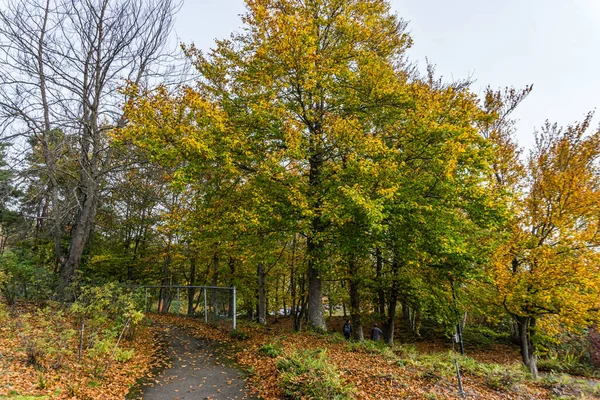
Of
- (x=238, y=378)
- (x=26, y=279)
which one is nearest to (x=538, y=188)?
(x=238, y=378)

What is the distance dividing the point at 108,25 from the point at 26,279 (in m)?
8.72

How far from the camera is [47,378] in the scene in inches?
196

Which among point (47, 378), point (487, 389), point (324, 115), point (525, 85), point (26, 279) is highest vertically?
point (525, 85)

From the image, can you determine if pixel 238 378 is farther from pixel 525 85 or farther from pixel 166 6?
pixel 525 85

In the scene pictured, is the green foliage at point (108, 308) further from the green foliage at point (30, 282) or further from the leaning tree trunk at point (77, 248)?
the green foliage at point (30, 282)

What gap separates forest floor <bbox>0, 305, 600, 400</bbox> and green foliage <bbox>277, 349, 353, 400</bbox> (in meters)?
0.16

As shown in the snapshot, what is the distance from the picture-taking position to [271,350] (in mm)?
7664

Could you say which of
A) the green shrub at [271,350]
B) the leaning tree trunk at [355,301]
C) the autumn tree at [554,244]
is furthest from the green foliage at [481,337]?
the green shrub at [271,350]

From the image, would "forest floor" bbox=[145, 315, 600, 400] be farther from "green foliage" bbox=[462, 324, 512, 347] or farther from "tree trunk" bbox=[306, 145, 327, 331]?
"green foliage" bbox=[462, 324, 512, 347]

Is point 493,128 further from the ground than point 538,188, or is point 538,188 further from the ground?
point 493,128

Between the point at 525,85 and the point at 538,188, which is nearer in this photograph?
the point at 538,188

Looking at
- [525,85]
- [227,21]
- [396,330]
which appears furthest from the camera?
[396,330]

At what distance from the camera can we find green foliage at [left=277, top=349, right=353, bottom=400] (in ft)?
17.4

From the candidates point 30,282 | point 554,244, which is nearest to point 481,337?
point 554,244
